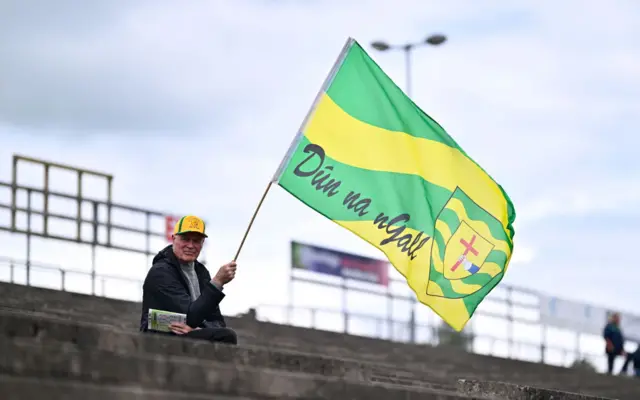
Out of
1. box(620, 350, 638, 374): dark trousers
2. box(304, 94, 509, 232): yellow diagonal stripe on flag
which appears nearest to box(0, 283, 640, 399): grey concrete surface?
box(304, 94, 509, 232): yellow diagonal stripe on flag

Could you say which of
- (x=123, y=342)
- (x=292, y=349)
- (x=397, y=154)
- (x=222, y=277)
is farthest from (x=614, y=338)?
(x=123, y=342)

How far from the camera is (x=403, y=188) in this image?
11.6m

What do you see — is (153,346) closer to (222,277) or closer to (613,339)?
(222,277)

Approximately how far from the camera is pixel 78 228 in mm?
22734

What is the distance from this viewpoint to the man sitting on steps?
9.27 meters

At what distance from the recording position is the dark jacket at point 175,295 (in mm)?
9266

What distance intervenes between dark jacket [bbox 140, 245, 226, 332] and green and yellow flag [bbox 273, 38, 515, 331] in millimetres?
1587

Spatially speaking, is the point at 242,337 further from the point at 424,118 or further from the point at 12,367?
the point at 12,367

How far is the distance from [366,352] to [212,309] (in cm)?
1060

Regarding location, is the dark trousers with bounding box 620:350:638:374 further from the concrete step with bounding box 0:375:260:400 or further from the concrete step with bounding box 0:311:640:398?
the concrete step with bounding box 0:375:260:400

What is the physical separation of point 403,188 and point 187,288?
251 centimetres

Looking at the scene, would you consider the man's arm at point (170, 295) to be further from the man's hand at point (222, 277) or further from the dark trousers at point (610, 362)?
the dark trousers at point (610, 362)

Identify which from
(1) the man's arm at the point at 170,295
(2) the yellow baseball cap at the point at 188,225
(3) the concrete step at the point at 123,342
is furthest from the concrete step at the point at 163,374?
(2) the yellow baseball cap at the point at 188,225

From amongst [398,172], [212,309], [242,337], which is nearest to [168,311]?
[212,309]
